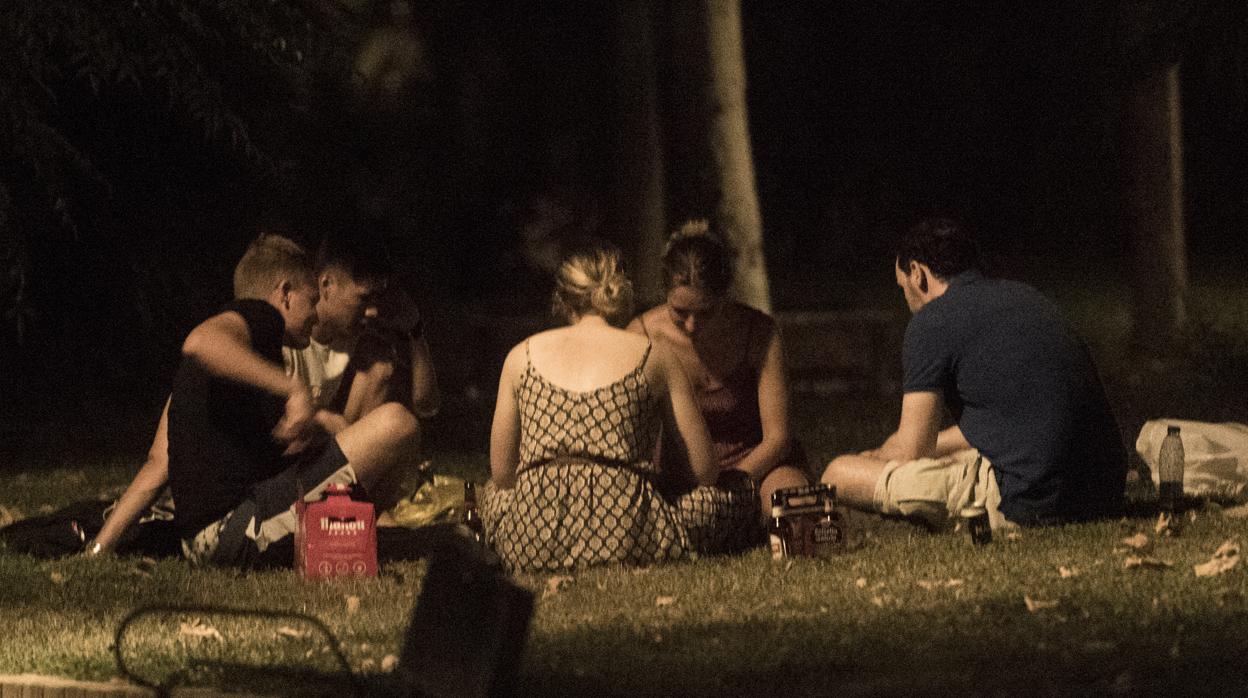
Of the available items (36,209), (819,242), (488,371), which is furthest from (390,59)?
(819,242)

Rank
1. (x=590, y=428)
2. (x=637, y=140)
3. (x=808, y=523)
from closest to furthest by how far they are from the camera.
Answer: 1. (x=590, y=428)
2. (x=808, y=523)
3. (x=637, y=140)

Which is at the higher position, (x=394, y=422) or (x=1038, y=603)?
(x=394, y=422)

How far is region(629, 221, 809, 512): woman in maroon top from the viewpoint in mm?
9820

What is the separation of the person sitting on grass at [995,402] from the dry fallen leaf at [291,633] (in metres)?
2.90

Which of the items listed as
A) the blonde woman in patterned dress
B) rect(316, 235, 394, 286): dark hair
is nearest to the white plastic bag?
the blonde woman in patterned dress

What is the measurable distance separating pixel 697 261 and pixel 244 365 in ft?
6.59

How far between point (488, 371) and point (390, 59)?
484 cm

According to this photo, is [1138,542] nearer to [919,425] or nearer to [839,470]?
[919,425]

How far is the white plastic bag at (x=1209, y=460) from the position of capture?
1027 centimetres

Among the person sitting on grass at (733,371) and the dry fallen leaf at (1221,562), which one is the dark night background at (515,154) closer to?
the person sitting on grass at (733,371)

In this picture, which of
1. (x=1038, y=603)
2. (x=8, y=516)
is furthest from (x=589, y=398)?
(x=8, y=516)

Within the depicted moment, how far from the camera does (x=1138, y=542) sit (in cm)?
869

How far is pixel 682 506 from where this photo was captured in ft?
29.8

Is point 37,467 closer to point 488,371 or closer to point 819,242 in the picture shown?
point 488,371
